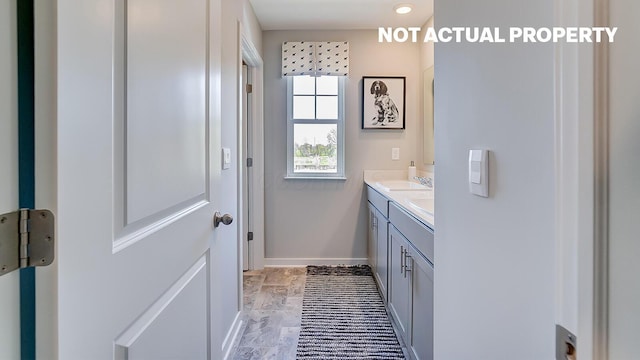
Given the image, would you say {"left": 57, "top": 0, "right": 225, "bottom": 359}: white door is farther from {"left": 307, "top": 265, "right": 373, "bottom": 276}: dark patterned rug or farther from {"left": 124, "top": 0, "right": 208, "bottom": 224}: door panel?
{"left": 307, "top": 265, "right": 373, "bottom": 276}: dark patterned rug

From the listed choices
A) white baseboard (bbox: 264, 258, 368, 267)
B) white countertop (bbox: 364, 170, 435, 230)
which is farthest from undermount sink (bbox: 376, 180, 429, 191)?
white baseboard (bbox: 264, 258, 368, 267)

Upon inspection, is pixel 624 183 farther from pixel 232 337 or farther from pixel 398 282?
pixel 232 337

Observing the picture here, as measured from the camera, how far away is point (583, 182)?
14.4 inches

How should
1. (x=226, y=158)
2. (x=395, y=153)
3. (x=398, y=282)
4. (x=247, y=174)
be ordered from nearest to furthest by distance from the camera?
(x=226, y=158) → (x=398, y=282) → (x=247, y=174) → (x=395, y=153)

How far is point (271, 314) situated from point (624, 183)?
7.78ft

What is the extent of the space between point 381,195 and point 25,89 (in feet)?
7.54

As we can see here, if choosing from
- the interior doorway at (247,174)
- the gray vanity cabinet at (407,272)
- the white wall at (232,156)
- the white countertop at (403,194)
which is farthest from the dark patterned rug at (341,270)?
the white wall at (232,156)

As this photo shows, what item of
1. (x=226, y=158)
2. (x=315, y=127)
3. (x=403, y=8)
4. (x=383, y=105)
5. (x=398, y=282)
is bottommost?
(x=398, y=282)

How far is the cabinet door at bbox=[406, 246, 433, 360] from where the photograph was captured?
1.39 metres

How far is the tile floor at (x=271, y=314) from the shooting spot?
1.95 metres

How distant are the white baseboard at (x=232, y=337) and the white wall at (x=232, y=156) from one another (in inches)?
0.7

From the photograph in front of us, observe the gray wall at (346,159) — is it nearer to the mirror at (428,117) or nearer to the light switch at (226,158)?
the mirror at (428,117)

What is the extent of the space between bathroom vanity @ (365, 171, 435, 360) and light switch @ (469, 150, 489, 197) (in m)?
0.55

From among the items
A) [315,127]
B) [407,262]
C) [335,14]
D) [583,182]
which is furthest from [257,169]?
[583,182]
